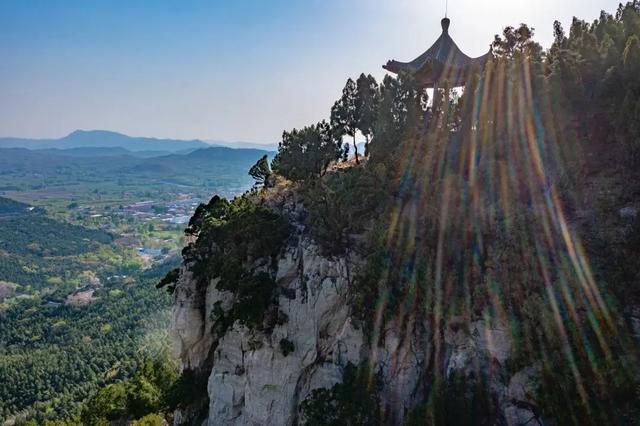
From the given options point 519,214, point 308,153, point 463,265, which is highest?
point 308,153

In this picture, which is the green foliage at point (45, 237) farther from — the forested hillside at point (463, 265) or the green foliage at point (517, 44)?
the green foliage at point (517, 44)

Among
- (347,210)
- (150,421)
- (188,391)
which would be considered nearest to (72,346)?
(150,421)

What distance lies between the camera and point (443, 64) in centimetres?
2530

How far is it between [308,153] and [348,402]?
593 inches

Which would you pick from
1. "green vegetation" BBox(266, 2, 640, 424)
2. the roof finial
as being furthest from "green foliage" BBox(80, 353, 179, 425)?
the roof finial

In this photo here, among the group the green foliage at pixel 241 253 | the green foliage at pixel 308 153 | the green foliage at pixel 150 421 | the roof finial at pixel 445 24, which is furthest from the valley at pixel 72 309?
the roof finial at pixel 445 24

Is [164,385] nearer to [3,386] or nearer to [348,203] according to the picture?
[348,203]

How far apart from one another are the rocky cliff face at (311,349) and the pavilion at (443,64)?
11.7m

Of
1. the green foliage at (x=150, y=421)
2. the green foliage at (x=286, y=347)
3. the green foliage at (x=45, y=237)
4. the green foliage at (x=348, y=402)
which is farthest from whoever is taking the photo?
the green foliage at (x=45, y=237)

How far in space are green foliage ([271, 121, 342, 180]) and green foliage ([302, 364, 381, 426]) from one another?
12.9m

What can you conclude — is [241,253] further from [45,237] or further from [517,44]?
[45,237]

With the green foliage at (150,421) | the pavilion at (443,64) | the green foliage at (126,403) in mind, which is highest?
the pavilion at (443,64)

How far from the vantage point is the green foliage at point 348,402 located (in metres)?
15.7

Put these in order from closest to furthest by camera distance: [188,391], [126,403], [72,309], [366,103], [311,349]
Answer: [311,349], [188,391], [366,103], [126,403], [72,309]
